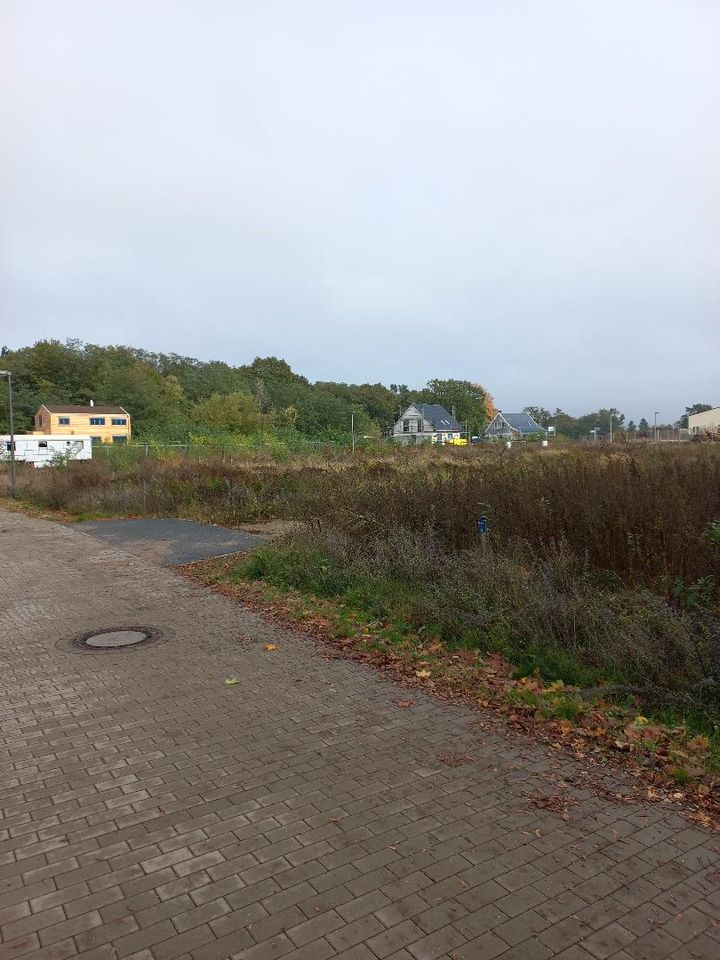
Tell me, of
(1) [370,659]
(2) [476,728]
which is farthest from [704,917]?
(1) [370,659]

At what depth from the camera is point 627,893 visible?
2.79m

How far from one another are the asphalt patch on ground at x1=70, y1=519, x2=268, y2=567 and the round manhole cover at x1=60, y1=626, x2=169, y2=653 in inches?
156

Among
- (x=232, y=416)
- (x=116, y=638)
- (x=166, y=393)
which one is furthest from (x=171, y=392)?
(x=116, y=638)

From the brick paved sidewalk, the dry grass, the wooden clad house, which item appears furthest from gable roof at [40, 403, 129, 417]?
the brick paved sidewalk

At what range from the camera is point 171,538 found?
562 inches

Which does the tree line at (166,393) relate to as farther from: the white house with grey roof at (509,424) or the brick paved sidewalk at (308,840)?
the brick paved sidewalk at (308,840)

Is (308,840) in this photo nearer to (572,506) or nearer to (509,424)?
(572,506)

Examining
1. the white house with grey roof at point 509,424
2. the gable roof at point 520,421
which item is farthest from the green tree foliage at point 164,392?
the gable roof at point 520,421

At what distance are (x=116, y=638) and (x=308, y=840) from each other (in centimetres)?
439

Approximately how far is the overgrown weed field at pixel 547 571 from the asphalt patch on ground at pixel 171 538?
1626 mm

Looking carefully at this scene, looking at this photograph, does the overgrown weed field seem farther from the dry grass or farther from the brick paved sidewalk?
the brick paved sidewalk

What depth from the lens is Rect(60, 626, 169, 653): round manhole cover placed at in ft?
21.6

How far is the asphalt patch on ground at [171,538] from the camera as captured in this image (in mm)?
12211

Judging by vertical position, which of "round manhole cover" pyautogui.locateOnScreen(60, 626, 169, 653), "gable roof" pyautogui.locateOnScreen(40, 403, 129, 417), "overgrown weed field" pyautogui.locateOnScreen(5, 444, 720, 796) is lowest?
"round manhole cover" pyautogui.locateOnScreen(60, 626, 169, 653)
